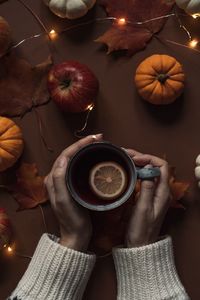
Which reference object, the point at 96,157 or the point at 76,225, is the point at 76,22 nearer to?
the point at 96,157

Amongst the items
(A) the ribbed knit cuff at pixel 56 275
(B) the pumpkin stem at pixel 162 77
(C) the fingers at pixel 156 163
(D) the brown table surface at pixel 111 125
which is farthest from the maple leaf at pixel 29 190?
(B) the pumpkin stem at pixel 162 77

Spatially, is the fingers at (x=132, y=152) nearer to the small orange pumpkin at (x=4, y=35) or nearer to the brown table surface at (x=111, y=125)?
the brown table surface at (x=111, y=125)

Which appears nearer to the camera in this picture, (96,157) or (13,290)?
(96,157)

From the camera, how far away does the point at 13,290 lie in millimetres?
1089

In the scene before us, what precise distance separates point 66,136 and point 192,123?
0.29 m

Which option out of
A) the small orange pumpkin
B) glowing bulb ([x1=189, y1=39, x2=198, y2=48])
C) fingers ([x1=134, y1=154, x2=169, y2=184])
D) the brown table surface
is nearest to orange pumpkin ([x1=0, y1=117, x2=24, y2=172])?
the brown table surface

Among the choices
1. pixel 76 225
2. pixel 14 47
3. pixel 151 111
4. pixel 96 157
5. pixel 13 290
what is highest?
pixel 14 47

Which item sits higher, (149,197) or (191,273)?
(149,197)

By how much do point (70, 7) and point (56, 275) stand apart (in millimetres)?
591

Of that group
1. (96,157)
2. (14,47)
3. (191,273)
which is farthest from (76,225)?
(14,47)

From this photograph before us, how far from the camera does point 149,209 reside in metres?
1.01

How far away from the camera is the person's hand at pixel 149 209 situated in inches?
39.6

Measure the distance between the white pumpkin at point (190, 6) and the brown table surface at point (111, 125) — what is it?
0.14 ft

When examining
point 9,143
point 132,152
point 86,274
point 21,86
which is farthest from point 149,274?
point 21,86
